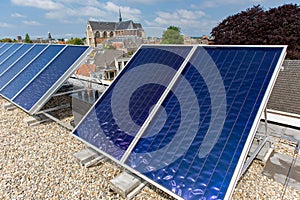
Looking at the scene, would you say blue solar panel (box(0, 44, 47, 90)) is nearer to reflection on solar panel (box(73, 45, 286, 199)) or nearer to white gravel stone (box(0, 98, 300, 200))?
white gravel stone (box(0, 98, 300, 200))

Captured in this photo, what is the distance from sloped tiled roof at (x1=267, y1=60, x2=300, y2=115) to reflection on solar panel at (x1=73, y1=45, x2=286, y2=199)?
269 inches

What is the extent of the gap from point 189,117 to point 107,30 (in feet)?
289

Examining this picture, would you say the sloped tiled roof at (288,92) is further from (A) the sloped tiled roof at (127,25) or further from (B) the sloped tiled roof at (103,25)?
(B) the sloped tiled roof at (103,25)

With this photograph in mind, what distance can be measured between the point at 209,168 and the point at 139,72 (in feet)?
7.92

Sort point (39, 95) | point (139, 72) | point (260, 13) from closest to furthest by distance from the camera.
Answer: point (139, 72) < point (39, 95) < point (260, 13)

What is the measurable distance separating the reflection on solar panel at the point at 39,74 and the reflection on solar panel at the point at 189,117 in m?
2.11

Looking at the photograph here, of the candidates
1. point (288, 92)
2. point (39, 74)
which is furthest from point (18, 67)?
point (288, 92)

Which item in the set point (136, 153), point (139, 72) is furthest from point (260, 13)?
point (136, 153)

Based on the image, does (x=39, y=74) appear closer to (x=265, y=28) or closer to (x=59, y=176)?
(x=59, y=176)

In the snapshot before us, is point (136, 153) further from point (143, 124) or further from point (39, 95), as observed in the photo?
point (39, 95)

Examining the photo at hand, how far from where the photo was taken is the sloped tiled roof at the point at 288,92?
838cm

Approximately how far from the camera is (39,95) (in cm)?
529

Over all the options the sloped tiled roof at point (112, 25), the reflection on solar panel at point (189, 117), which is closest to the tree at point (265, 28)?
the reflection on solar panel at point (189, 117)

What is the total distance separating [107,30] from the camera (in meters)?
83.6
